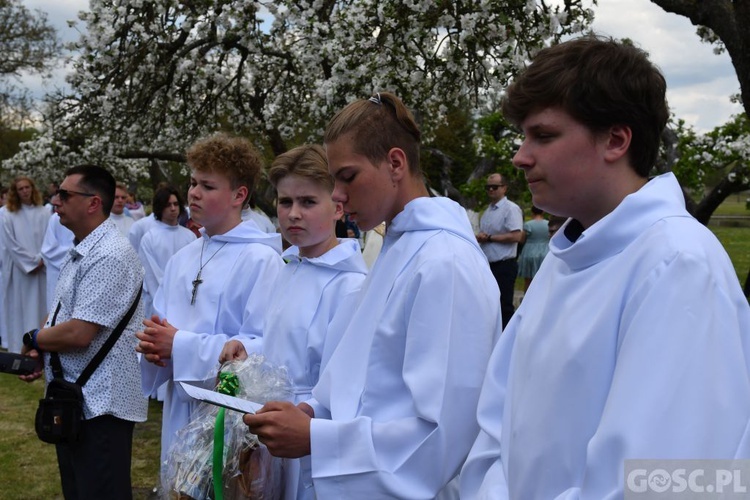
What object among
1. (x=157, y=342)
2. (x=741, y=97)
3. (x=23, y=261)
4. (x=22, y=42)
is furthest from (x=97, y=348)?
(x=22, y=42)

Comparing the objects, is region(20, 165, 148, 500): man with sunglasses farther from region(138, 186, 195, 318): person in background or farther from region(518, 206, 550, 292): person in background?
region(518, 206, 550, 292): person in background

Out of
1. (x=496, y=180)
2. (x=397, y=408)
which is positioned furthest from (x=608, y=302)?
(x=496, y=180)

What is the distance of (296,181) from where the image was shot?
343 cm

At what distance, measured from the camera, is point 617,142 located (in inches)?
67.4

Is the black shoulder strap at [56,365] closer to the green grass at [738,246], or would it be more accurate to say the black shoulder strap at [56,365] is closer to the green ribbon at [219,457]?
the green ribbon at [219,457]

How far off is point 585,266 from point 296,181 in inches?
75.5

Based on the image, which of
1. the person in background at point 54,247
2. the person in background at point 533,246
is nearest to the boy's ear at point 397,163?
the person in background at point 54,247

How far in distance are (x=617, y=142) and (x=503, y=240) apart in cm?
933

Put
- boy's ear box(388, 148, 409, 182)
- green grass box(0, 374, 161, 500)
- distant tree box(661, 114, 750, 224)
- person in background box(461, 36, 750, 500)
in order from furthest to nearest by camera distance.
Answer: distant tree box(661, 114, 750, 224) → green grass box(0, 374, 161, 500) → boy's ear box(388, 148, 409, 182) → person in background box(461, 36, 750, 500)

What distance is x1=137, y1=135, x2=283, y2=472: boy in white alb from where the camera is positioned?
3.72m

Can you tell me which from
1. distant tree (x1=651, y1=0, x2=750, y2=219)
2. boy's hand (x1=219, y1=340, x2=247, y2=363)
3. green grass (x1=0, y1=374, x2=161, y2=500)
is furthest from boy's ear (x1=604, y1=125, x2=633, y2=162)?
distant tree (x1=651, y1=0, x2=750, y2=219)

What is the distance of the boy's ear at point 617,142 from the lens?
1708 millimetres

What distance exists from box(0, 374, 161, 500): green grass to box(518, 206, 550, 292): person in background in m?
5.92

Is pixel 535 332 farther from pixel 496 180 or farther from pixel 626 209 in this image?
pixel 496 180
